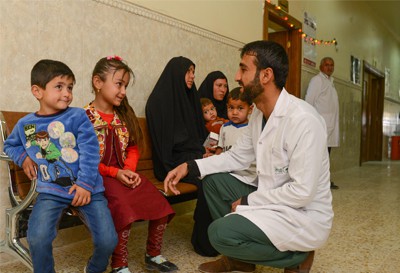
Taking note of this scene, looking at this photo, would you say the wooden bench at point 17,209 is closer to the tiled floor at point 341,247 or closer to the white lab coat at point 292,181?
the tiled floor at point 341,247

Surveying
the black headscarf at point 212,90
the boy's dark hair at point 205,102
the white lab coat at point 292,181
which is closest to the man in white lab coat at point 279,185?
the white lab coat at point 292,181

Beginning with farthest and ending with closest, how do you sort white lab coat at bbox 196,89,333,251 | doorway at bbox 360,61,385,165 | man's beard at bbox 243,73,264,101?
doorway at bbox 360,61,385,165 < man's beard at bbox 243,73,264,101 < white lab coat at bbox 196,89,333,251

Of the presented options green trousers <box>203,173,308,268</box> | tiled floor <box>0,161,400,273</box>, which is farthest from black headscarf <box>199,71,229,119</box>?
green trousers <box>203,173,308,268</box>

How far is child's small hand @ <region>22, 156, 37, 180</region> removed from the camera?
177cm

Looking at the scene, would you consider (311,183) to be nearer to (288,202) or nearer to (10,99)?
(288,202)

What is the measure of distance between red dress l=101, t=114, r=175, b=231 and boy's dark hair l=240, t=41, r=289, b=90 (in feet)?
2.97

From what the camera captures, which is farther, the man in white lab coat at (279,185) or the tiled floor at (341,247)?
the tiled floor at (341,247)

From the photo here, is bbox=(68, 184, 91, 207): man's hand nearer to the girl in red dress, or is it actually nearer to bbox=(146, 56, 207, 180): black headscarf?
the girl in red dress

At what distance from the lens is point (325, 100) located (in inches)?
243

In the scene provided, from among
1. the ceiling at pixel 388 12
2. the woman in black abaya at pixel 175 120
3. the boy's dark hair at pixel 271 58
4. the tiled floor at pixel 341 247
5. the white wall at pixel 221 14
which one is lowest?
the tiled floor at pixel 341 247

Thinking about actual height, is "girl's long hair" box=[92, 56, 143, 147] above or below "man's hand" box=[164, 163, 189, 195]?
above

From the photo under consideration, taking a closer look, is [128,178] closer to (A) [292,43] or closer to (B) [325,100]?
(B) [325,100]

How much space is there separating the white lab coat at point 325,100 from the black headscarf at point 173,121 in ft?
12.0

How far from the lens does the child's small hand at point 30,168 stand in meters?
1.77
